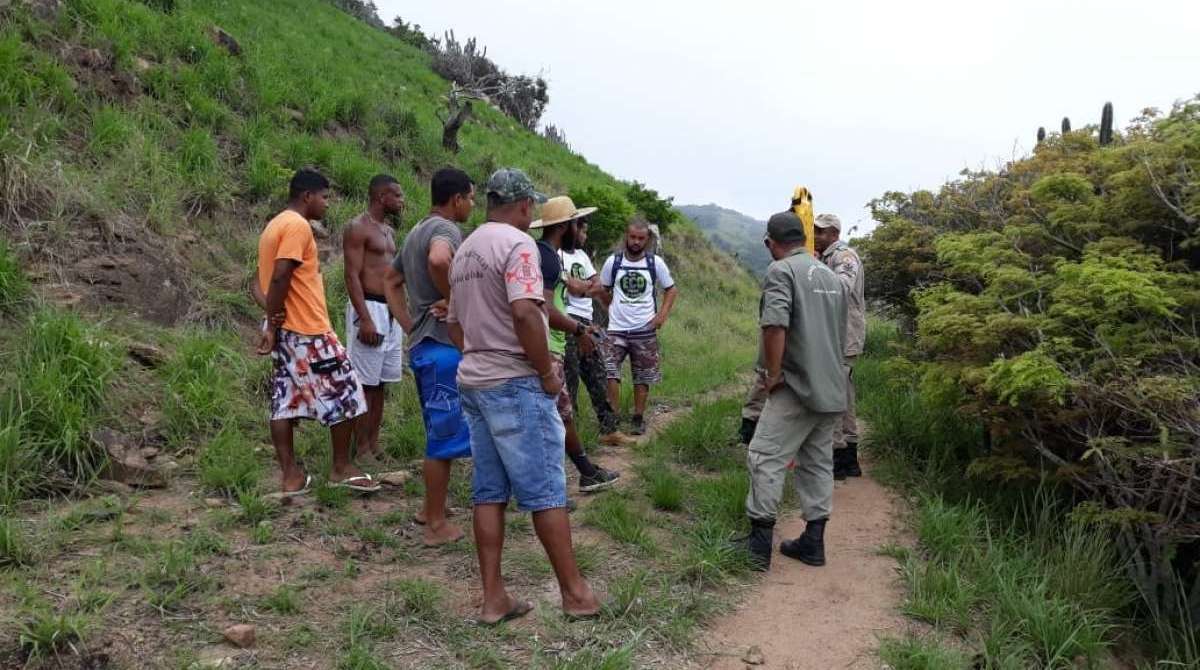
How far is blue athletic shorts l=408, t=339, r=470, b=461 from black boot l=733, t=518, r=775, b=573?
1531 mm

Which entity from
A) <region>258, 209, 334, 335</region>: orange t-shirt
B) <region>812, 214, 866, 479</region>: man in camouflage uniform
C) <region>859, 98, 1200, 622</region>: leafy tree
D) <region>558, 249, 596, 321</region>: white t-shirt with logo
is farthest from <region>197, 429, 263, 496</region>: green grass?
<region>859, 98, 1200, 622</region>: leafy tree

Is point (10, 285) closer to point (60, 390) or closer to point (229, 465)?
point (60, 390)

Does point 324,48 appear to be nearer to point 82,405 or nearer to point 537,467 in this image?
point 82,405

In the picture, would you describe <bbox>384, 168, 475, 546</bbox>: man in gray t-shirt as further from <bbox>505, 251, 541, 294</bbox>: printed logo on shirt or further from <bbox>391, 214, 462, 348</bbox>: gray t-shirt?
<bbox>505, 251, 541, 294</bbox>: printed logo on shirt

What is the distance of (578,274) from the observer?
599cm

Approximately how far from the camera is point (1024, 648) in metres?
3.26

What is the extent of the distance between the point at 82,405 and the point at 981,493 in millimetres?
5480

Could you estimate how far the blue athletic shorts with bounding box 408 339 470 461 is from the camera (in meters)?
3.77

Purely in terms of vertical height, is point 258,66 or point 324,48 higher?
point 324,48

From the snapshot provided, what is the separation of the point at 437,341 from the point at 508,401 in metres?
0.87

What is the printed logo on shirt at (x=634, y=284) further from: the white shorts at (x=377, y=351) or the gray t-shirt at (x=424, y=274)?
the gray t-shirt at (x=424, y=274)

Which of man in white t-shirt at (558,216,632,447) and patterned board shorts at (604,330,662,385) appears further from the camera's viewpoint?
patterned board shorts at (604,330,662,385)

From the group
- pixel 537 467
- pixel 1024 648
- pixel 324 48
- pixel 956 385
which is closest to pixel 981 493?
pixel 956 385

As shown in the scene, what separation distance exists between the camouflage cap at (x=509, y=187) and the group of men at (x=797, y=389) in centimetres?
131
